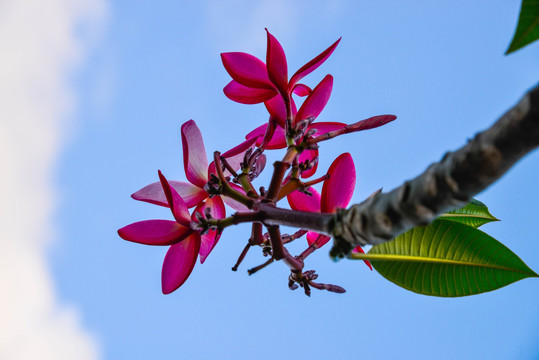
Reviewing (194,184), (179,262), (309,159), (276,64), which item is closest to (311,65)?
(276,64)

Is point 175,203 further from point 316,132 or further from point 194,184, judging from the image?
point 316,132

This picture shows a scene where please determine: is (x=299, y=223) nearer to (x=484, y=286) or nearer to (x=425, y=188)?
(x=425, y=188)

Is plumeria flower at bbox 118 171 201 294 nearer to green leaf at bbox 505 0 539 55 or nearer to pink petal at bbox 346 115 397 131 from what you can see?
pink petal at bbox 346 115 397 131

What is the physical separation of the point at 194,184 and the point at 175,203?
0.14 m

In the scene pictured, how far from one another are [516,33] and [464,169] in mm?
147

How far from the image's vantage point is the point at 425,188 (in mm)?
345

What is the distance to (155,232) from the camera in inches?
28.9

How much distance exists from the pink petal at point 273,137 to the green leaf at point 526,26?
19.8 inches

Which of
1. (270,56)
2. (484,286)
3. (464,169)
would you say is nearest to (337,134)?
(270,56)

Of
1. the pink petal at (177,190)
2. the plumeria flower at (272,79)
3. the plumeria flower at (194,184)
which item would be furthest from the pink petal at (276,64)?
the pink petal at (177,190)

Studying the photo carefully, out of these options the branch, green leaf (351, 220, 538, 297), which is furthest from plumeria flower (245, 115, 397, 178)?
the branch

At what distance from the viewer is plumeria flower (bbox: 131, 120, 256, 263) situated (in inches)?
31.7

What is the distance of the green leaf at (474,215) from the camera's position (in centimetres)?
84

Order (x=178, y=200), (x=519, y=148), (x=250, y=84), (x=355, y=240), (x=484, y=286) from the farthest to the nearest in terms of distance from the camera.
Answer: (x=250, y=84), (x=178, y=200), (x=484, y=286), (x=355, y=240), (x=519, y=148)
